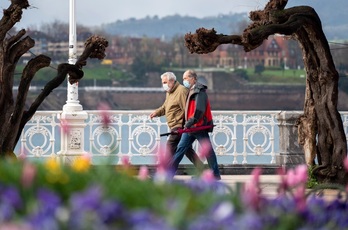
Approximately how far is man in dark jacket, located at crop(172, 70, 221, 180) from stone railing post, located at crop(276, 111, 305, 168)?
12.0ft

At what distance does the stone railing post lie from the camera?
2011cm

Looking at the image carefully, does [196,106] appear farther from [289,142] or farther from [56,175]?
[56,175]

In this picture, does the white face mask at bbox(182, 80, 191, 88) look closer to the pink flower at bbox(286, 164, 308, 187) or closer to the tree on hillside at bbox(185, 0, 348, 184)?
the tree on hillside at bbox(185, 0, 348, 184)

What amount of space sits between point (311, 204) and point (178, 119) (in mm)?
11399

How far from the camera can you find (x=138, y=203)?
4.60 m

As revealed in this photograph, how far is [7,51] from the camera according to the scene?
45.5 feet

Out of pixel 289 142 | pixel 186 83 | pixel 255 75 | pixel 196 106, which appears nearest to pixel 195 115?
pixel 196 106

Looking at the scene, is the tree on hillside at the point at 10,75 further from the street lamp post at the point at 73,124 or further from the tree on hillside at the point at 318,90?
the street lamp post at the point at 73,124

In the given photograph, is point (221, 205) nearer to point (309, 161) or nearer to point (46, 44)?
point (309, 161)

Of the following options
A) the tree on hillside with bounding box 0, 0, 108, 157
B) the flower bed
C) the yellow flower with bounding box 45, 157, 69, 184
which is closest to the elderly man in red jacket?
the tree on hillside with bounding box 0, 0, 108, 157

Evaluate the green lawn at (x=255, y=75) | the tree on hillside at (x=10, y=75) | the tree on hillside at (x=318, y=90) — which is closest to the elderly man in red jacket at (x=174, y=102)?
the tree on hillside at (x=318, y=90)

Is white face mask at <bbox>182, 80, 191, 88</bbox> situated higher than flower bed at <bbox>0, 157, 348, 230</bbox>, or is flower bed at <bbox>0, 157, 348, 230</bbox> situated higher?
white face mask at <bbox>182, 80, 191, 88</bbox>

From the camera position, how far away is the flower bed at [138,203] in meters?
4.07

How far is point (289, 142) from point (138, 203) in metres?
15.7
